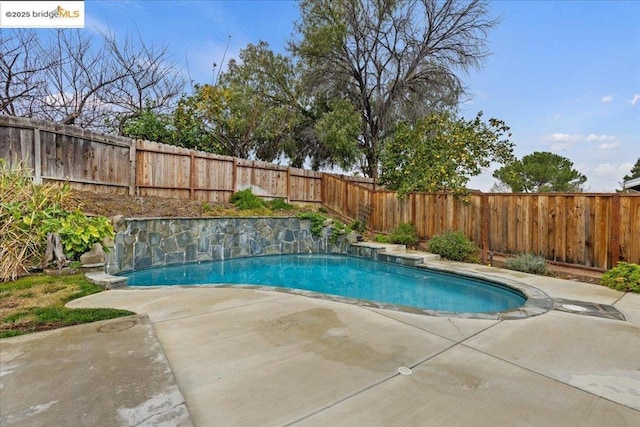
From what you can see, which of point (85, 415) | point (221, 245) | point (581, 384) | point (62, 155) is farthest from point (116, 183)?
point (581, 384)

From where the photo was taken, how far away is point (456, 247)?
7559 millimetres

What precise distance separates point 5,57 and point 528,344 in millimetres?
12461

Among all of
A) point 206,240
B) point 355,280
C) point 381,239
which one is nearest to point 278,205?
point 206,240

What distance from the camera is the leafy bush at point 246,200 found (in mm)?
10375

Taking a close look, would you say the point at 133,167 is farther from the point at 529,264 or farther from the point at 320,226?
the point at 529,264

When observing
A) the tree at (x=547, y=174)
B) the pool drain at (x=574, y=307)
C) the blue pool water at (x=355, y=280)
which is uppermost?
the tree at (x=547, y=174)

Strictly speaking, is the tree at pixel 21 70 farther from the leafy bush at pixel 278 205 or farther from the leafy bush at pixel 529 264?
the leafy bush at pixel 529 264

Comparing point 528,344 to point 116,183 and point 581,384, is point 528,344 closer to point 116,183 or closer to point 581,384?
point 581,384

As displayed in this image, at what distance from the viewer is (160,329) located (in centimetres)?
295

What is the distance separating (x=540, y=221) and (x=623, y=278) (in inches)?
75.1

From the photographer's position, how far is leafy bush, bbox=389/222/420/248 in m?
9.01

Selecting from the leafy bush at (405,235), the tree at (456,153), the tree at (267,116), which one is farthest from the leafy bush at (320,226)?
the tree at (267,116)

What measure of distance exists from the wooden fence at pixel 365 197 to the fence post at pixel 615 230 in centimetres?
1

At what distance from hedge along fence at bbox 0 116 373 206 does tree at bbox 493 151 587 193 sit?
46.1 ft
